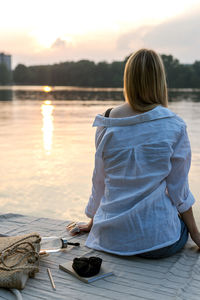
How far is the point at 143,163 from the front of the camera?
2.31m

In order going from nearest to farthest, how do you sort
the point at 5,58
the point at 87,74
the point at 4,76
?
the point at 87,74 → the point at 4,76 → the point at 5,58

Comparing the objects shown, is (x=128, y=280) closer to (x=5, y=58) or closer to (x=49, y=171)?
(x=49, y=171)

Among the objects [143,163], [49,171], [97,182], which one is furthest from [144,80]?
[49,171]

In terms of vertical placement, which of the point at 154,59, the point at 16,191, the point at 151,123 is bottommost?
the point at 16,191

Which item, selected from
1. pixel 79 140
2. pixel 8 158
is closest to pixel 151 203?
pixel 8 158

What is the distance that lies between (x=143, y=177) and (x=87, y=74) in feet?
285

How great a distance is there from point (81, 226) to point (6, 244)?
2.62 ft

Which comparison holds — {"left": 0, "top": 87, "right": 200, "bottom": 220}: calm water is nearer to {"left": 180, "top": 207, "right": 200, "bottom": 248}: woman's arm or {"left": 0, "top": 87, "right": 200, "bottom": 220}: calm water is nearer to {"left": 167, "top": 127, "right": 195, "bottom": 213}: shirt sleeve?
{"left": 180, "top": 207, "right": 200, "bottom": 248}: woman's arm

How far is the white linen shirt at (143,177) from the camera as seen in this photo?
2311 mm

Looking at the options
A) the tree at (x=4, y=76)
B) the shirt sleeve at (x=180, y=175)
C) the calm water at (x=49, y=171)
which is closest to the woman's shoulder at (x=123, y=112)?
the shirt sleeve at (x=180, y=175)

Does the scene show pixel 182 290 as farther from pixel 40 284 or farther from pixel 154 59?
pixel 154 59

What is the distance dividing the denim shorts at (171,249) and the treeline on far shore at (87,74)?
238ft

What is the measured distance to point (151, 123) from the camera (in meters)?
2.32

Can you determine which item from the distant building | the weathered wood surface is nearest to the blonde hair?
the weathered wood surface
